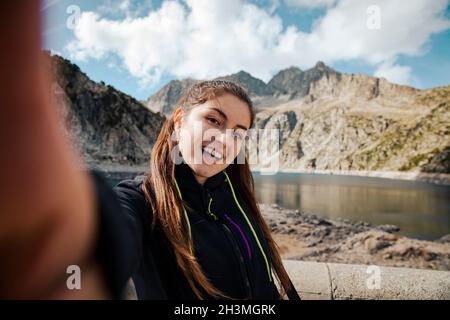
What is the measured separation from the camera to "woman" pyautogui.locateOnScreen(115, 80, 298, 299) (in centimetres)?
138

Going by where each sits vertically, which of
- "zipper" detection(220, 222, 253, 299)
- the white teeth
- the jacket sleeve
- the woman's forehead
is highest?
the woman's forehead

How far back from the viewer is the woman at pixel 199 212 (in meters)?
1.38

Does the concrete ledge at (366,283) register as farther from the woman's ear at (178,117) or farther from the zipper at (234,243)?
the woman's ear at (178,117)

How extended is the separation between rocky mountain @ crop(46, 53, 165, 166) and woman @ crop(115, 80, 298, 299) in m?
65.9

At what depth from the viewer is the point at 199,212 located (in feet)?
5.39

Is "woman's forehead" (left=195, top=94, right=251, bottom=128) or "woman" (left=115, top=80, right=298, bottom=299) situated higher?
"woman's forehead" (left=195, top=94, right=251, bottom=128)

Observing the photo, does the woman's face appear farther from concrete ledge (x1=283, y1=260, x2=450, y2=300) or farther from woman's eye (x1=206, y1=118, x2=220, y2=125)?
concrete ledge (x1=283, y1=260, x2=450, y2=300)

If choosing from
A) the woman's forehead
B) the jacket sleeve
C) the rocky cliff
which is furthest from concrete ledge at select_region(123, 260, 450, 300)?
the rocky cliff

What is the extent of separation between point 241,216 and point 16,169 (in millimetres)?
1534

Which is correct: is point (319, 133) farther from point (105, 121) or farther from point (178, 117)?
point (178, 117)

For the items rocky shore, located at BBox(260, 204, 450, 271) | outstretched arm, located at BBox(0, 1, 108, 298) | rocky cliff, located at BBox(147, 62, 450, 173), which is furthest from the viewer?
rocky cliff, located at BBox(147, 62, 450, 173)

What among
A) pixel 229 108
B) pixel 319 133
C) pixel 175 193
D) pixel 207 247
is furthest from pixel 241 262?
pixel 319 133
